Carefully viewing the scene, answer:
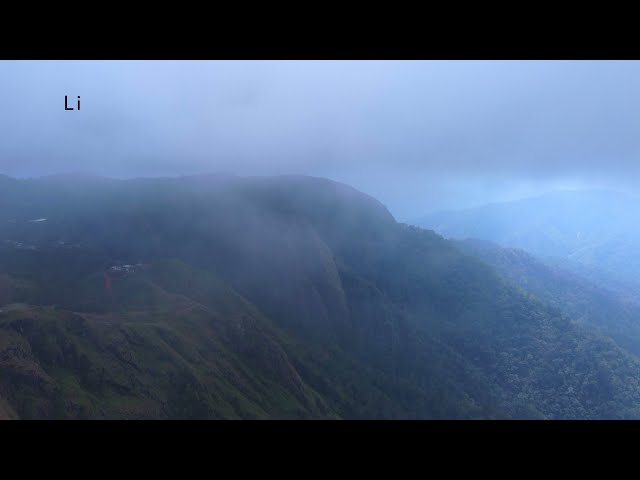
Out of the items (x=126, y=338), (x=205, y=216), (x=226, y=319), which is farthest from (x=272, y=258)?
(x=126, y=338)

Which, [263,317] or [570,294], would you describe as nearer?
[263,317]

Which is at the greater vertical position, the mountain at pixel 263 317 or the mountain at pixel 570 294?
the mountain at pixel 263 317

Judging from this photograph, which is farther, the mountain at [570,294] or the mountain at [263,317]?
the mountain at [570,294]

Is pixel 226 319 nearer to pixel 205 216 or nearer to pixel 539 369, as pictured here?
pixel 205 216

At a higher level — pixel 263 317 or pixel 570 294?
pixel 263 317

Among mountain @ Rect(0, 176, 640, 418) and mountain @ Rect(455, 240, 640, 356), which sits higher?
mountain @ Rect(0, 176, 640, 418)

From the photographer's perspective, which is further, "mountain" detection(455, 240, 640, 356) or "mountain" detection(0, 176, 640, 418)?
"mountain" detection(455, 240, 640, 356)

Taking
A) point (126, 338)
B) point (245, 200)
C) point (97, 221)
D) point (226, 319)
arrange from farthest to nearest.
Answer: point (245, 200), point (97, 221), point (226, 319), point (126, 338)

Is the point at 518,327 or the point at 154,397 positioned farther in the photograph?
the point at 518,327
